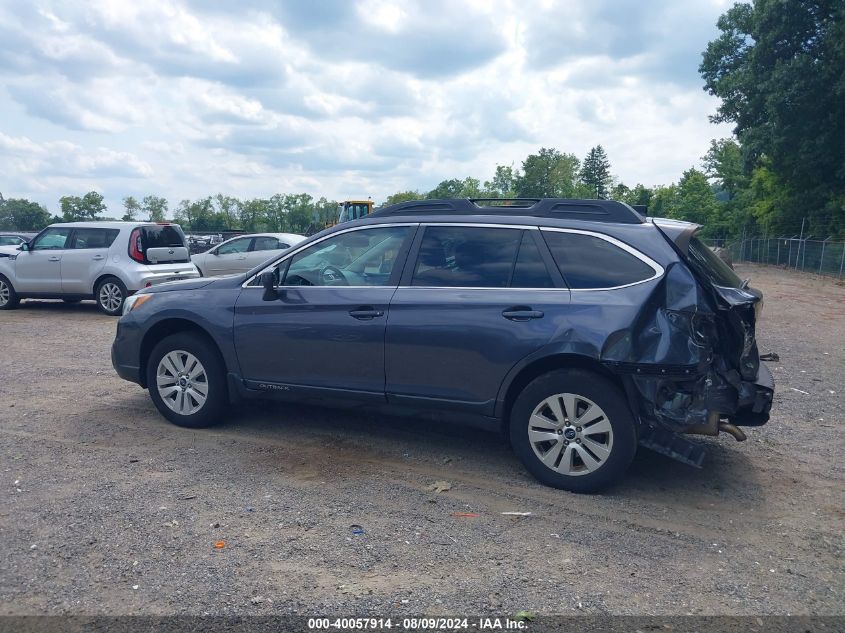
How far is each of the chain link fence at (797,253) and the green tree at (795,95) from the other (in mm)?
1515

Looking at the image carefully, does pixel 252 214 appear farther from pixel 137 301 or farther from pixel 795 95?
pixel 137 301

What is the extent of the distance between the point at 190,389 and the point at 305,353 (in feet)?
3.86

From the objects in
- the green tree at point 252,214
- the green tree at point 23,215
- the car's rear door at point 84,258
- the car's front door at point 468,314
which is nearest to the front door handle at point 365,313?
the car's front door at point 468,314

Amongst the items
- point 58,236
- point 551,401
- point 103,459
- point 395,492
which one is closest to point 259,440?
point 103,459

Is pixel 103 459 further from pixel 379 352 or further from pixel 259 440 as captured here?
pixel 379 352

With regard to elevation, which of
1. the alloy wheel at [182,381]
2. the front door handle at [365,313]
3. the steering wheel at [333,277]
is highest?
the steering wheel at [333,277]

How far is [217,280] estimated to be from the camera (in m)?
6.11

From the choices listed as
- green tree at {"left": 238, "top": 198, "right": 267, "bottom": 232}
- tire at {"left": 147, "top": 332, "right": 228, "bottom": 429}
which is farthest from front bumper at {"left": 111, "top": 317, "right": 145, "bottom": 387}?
green tree at {"left": 238, "top": 198, "right": 267, "bottom": 232}

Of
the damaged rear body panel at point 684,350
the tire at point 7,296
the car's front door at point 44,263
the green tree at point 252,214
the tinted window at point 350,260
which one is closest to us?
the damaged rear body panel at point 684,350

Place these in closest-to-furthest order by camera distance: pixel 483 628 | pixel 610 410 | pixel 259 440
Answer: pixel 483 628
pixel 610 410
pixel 259 440

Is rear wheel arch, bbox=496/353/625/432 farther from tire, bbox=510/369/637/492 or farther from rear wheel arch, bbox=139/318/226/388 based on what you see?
Result: rear wheel arch, bbox=139/318/226/388

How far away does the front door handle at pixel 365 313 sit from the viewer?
17.3 ft

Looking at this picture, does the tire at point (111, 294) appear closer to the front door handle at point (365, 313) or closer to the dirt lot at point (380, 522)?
the dirt lot at point (380, 522)

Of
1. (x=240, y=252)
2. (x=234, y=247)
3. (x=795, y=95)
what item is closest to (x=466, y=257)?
(x=240, y=252)
